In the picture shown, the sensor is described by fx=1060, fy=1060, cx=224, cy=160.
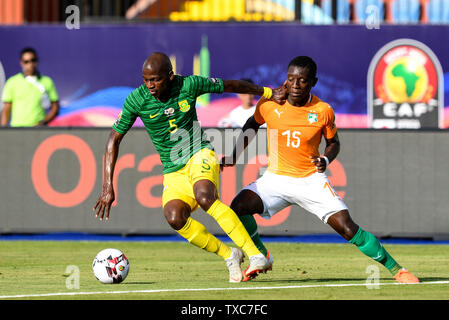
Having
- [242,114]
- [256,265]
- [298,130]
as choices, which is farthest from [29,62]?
[256,265]

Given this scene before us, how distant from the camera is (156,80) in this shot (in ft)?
33.1

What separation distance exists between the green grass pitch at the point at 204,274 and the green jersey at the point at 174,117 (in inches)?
52.0

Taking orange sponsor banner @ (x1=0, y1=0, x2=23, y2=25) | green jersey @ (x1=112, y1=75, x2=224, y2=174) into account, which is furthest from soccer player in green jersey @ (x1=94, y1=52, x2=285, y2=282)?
orange sponsor banner @ (x1=0, y1=0, x2=23, y2=25)

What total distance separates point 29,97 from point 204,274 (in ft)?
27.2

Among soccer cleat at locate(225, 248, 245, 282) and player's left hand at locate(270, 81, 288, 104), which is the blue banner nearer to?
player's left hand at locate(270, 81, 288, 104)

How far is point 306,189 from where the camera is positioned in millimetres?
10633

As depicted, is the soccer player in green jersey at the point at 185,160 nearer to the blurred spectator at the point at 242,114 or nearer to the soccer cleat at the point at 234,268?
the soccer cleat at the point at 234,268

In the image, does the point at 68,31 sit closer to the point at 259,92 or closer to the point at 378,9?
the point at 378,9

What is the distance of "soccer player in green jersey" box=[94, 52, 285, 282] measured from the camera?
10.2 meters

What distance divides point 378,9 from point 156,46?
427 cm

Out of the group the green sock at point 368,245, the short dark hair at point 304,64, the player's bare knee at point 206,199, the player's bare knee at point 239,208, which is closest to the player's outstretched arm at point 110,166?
the player's bare knee at point 206,199

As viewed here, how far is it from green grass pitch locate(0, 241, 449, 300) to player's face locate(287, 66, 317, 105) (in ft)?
6.11

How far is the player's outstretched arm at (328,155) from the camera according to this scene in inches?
405
